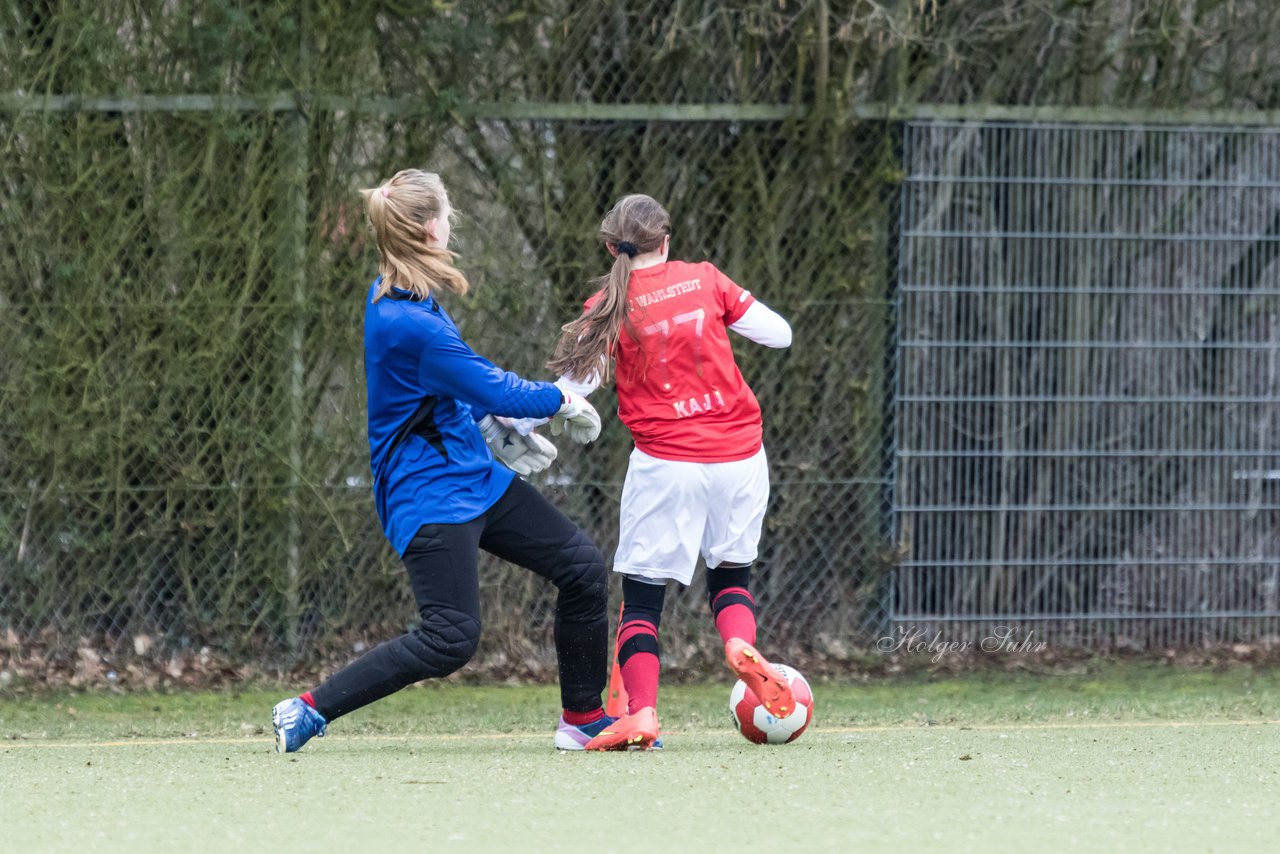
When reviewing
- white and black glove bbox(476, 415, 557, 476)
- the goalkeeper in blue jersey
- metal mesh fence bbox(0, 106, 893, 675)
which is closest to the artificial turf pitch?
the goalkeeper in blue jersey

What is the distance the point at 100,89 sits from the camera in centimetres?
718

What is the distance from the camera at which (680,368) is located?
551 centimetres

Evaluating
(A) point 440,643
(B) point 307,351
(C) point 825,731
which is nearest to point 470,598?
(A) point 440,643

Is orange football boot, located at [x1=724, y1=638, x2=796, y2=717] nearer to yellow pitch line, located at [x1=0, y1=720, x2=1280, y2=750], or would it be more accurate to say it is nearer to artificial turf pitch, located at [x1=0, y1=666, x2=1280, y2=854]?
artificial turf pitch, located at [x1=0, y1=666, x2=1280, y2=854]

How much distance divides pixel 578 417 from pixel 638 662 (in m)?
0.77

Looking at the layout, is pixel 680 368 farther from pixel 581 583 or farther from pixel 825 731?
pixel 825 731

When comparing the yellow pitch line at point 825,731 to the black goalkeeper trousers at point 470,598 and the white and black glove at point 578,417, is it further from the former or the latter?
the white and black glove at point 578,417

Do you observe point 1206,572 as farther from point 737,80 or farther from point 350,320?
point 350,320

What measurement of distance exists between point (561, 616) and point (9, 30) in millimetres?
3492

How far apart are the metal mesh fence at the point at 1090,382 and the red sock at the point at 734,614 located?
2.27 m

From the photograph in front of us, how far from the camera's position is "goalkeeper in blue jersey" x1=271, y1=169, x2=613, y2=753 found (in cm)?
513

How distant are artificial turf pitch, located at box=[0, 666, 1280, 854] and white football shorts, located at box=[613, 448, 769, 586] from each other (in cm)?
59

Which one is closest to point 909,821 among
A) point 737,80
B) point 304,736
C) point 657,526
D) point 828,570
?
point 657,526

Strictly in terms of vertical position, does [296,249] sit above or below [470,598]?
above
